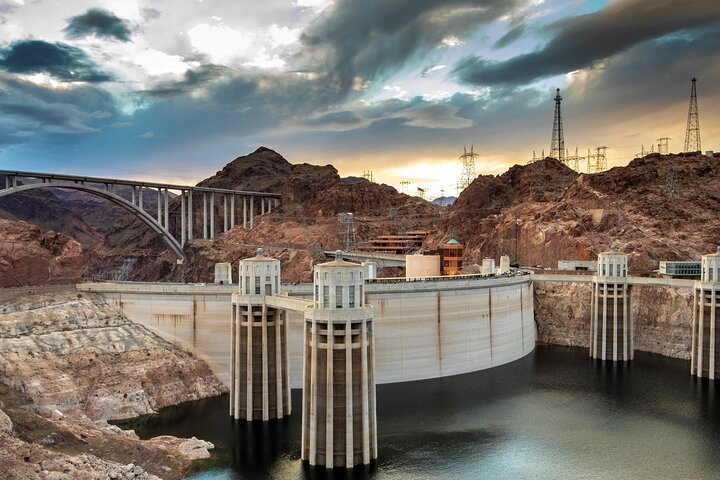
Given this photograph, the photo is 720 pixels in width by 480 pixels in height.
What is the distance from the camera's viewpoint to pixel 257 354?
159ft

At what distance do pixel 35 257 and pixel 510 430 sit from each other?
52.9m

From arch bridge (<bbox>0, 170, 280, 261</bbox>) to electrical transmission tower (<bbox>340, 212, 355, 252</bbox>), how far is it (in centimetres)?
2676

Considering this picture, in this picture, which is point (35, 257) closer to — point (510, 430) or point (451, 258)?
point (510, 430)

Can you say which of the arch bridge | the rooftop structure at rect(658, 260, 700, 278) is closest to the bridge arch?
the arch bridge

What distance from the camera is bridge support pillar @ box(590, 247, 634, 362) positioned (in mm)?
72062

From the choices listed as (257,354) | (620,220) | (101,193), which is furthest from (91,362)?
(620,220)

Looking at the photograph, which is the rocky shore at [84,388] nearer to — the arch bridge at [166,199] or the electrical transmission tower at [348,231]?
the arch bridge at [166,199]

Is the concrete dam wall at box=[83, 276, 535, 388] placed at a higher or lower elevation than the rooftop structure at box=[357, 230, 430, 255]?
lower

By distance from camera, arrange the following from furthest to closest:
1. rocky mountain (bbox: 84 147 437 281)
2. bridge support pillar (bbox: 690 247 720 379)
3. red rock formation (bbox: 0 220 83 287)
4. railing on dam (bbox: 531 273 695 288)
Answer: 1. rocky mountain (bbox: 84 147 437 281)
2. railing on dam (bbox: 531 273 695 288)
3. red rock formation (bbox: 0 220 83 287)
4. bridge support pillar (bbox: 690 247 720 379)

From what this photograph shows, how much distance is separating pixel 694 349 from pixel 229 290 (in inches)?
1991

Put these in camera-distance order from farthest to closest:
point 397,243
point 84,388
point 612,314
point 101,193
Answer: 1. point 397,243
2. point 101,193
3. point 612,314
4. point 84,388

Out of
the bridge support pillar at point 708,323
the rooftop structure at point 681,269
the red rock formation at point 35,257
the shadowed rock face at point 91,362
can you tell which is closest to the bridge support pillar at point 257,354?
the shadowed rock face at point 91,362

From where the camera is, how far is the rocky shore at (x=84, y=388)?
3344cm

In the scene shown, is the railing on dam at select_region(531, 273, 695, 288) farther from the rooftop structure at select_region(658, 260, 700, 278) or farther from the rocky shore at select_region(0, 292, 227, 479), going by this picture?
the rocky shore at select_region(0, 292, 227, 479)
